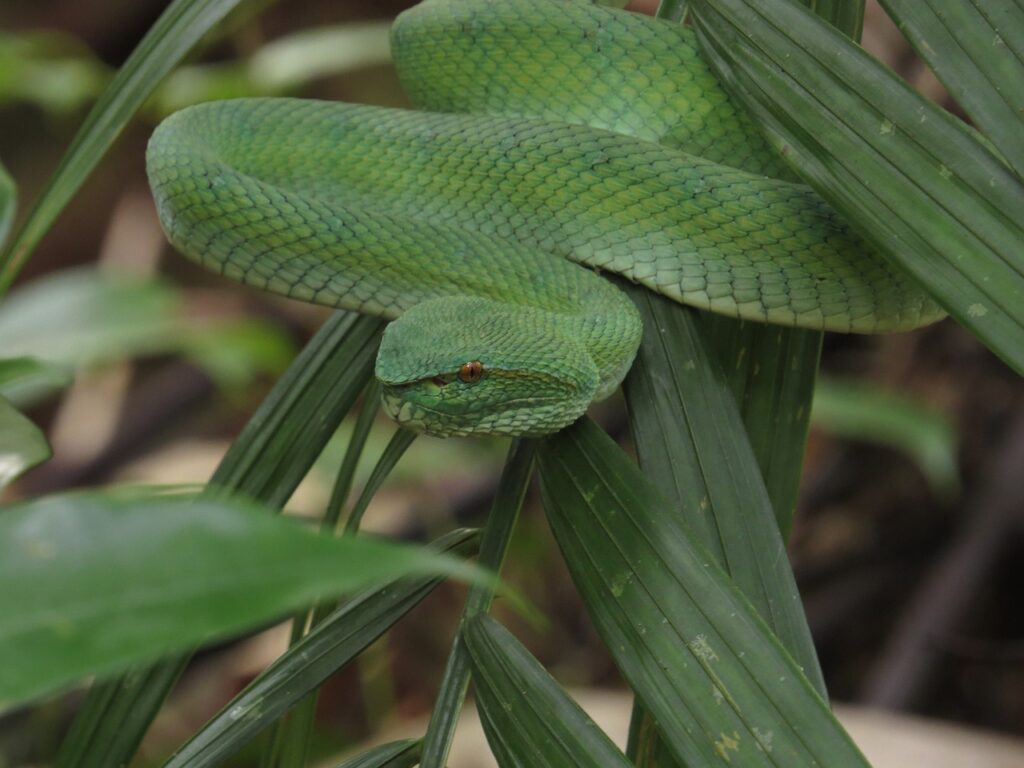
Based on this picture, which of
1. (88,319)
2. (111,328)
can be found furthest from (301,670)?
(88,319)

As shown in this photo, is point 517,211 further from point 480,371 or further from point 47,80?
point 47,80

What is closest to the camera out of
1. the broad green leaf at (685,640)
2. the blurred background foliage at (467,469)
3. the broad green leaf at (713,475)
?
the broad green leaf at (685,640)

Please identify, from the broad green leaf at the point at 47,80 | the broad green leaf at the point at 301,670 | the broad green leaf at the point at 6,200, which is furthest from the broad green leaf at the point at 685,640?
the broad green leaf at the point at 47,80

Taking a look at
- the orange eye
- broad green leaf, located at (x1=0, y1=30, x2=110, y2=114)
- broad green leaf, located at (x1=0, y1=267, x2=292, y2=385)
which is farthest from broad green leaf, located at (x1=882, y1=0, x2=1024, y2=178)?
broad green leaf, located at (x1=0, y1=30, x2=110, y2=114)

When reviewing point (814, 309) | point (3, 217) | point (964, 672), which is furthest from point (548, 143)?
point (964, 672)

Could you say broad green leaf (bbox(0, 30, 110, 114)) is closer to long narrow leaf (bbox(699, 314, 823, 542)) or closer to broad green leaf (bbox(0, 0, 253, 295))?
broad green leaf (bbox(0, 0, 253, 295))

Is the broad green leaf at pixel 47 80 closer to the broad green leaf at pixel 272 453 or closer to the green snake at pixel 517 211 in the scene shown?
the green snake at pixel 517 211

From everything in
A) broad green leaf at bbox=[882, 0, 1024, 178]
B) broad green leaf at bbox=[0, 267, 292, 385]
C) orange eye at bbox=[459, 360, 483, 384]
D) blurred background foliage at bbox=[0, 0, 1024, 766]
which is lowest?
blurred background foliage at bbox=[0, 0, 1024, 766]

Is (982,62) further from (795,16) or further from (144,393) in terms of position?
(144,393)
